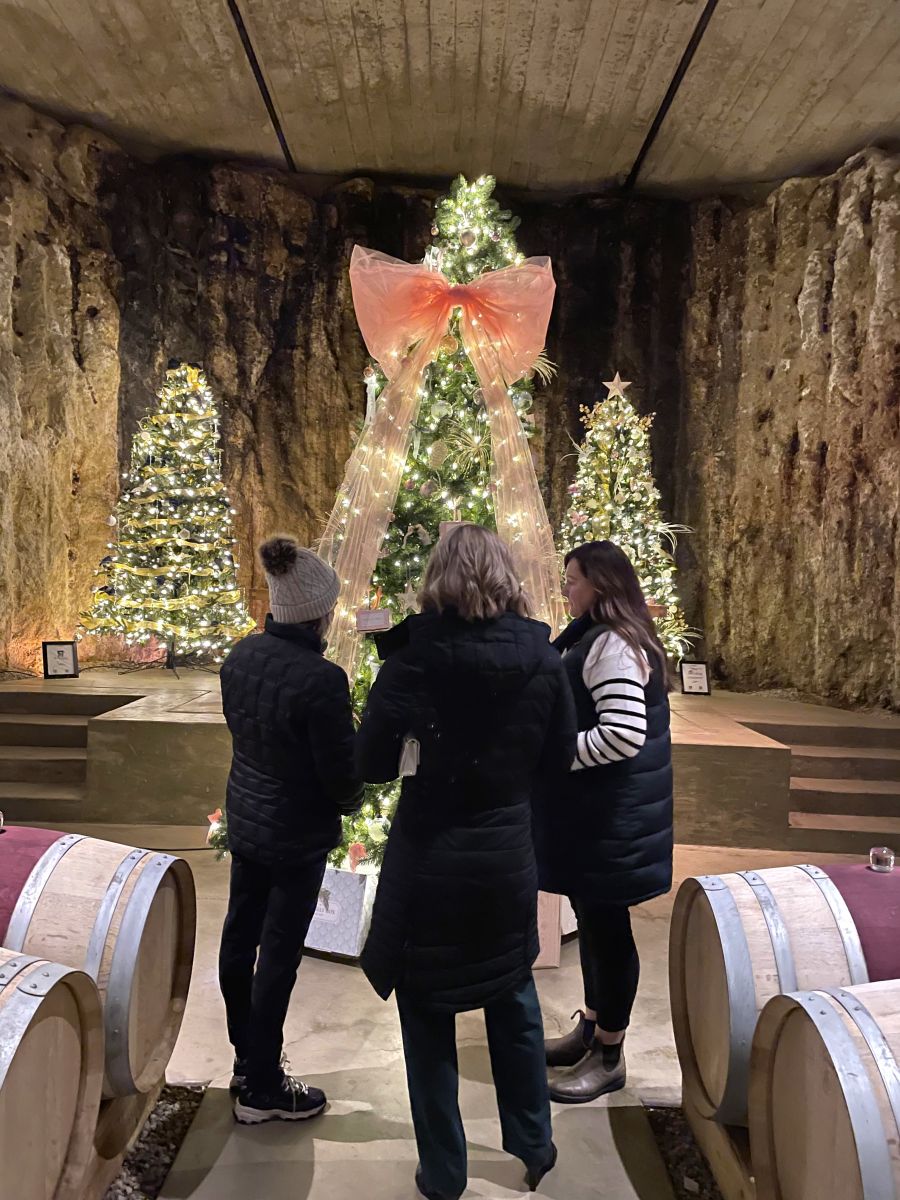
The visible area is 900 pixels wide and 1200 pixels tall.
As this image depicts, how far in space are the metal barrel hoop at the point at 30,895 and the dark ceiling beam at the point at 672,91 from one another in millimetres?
Result: 5714

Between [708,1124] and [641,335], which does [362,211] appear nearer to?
[641,335]

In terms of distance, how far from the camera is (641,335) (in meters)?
8.40

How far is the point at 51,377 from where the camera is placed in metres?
7.26

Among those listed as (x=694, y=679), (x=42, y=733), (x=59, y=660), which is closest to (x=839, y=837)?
(x=694, y=679)

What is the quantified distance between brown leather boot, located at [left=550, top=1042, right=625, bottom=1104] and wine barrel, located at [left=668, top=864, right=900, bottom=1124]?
40cm

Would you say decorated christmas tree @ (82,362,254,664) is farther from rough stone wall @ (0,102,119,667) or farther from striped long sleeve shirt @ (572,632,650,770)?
striped long sleeve shirt @ (572,632,650,770)

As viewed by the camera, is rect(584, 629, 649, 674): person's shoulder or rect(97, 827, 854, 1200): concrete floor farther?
rect(584, 629, 649, 674): person's shoulder

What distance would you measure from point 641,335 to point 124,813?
6.80 meters

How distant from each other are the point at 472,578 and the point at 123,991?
1.20 meters

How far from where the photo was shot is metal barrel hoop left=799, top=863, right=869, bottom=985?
1656 millimetres

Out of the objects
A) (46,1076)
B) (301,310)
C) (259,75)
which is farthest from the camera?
(301,310)

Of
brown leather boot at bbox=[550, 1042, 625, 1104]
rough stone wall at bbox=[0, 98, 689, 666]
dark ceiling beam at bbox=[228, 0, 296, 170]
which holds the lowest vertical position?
brown leather boot at bbox=[550, 1042, 625, 1104]

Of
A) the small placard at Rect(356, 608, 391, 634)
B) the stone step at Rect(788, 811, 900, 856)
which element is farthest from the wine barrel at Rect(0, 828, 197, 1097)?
the stone step at Rect(788, 811, 900, 856)

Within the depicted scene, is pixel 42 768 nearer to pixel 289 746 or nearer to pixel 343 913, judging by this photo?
pixel 343 913
